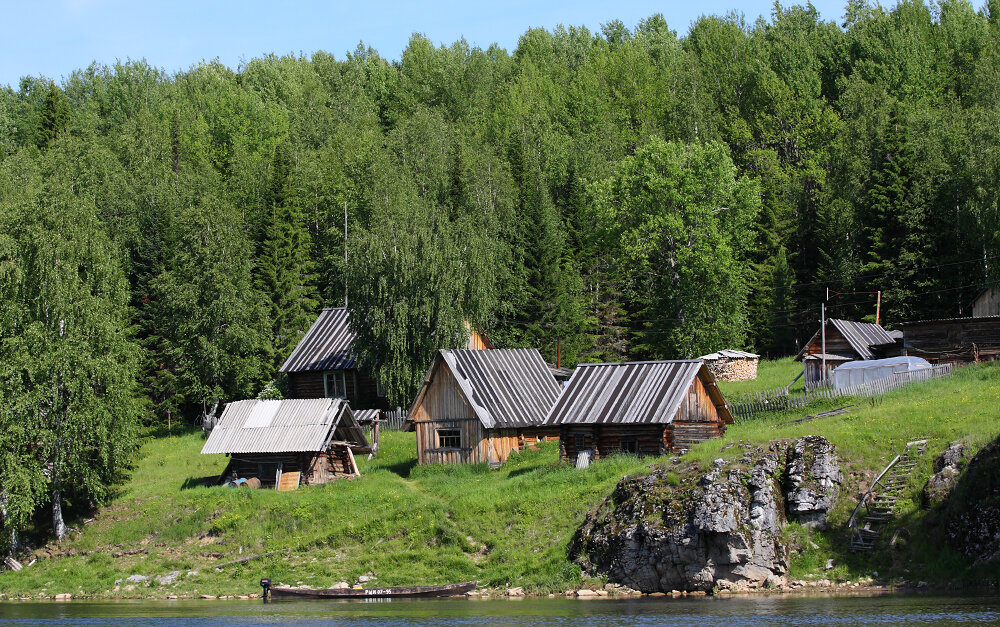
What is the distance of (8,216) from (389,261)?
21.1 meters

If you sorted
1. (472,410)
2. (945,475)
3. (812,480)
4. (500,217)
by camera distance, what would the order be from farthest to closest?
(500,217) → (472,410) → (812,480) → (945,475)

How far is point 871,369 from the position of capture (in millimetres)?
51781

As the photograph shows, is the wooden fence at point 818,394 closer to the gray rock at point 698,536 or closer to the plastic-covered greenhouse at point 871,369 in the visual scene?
the plastic-covered greenhouse at point 871,369

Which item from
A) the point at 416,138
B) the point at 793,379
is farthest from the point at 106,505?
the point at 416,138

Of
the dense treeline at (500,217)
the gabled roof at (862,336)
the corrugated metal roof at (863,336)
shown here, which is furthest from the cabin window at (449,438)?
the corrugated metal roof at (863,336)

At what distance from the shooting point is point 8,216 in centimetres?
4500

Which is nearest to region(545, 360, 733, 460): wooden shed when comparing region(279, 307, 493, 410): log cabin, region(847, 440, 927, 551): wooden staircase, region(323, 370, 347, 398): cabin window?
region(847, 440, 927, 551): wooden staircase

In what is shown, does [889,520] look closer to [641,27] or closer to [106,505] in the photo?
[106,505]

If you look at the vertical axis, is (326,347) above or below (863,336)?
above

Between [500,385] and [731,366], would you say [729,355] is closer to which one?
[731,366]

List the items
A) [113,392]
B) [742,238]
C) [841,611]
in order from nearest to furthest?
[841,611] → [113,392] → [742,238]

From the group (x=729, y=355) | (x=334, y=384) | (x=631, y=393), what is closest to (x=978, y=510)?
(x=631, y=393)

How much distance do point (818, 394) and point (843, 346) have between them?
36.2 ft

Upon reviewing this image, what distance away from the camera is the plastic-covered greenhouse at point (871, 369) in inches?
2035
